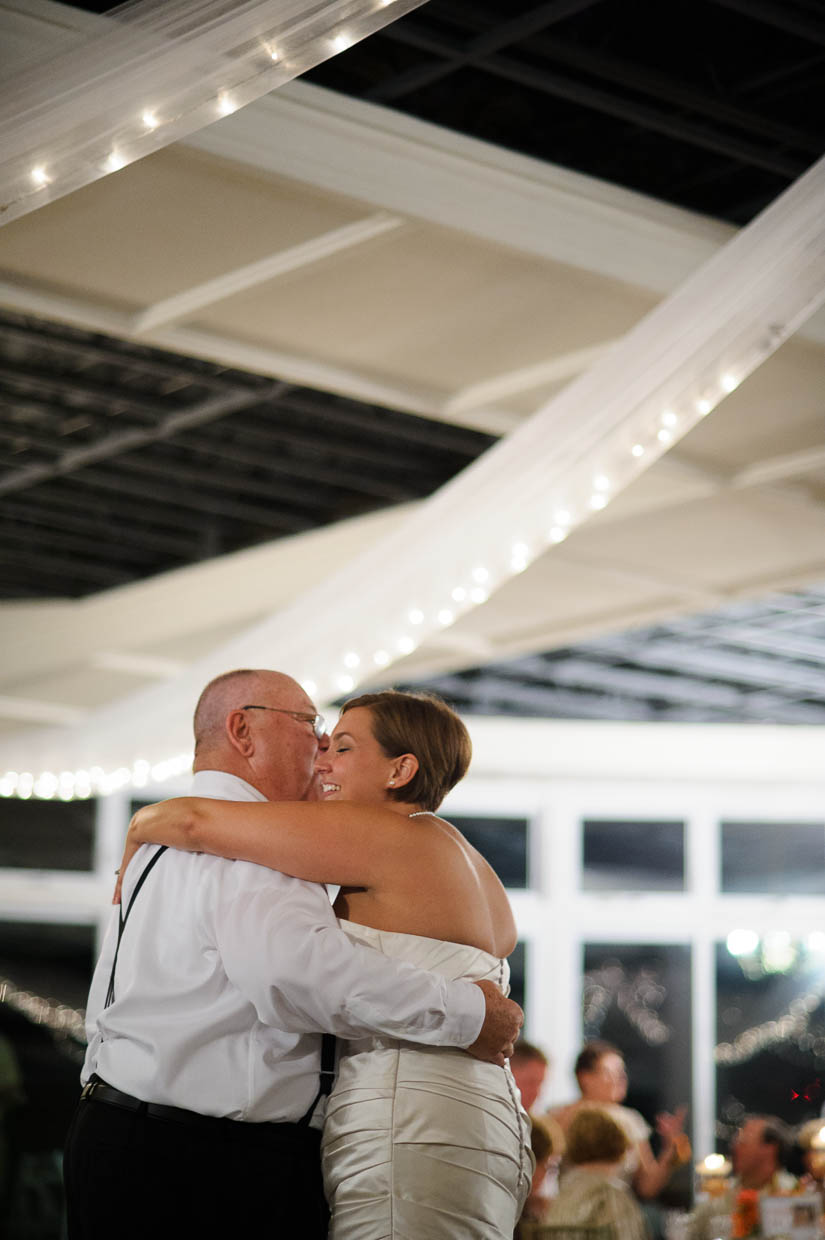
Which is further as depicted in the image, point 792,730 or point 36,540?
point 792,730

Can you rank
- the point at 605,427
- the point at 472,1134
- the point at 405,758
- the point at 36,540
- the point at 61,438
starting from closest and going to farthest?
the point at 472,1134 → the point at 405,758 → the point at 605,427 → the point at 61,438 → the point at 36,540

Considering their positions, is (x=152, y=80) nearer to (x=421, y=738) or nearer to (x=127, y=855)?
(x=421, y=738)

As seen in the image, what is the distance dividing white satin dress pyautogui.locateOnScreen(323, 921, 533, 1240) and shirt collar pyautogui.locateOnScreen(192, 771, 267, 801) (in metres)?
0.31

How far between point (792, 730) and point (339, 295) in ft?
26.6

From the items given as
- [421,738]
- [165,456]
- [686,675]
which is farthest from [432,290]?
[686,675]

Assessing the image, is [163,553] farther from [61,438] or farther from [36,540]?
[61,438]

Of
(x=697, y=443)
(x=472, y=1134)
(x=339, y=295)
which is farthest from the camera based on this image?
(x=697, y=443)

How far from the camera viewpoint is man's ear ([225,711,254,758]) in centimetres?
277

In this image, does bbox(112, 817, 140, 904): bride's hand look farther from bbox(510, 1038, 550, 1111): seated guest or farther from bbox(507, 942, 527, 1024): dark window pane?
bbox(507, 942, 527, 1024): dark window pane

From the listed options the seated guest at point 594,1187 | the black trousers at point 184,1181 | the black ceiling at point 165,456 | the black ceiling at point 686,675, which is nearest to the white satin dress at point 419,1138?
the black trousers at point 184,1181

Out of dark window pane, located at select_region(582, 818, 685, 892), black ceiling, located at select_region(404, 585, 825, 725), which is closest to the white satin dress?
black ceiling, located at select_region(404, 585, 825, 725)

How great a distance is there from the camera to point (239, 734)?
9.11 ft

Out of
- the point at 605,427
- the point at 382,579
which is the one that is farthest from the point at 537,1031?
the point at 605,427

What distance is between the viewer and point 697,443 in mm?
4898
